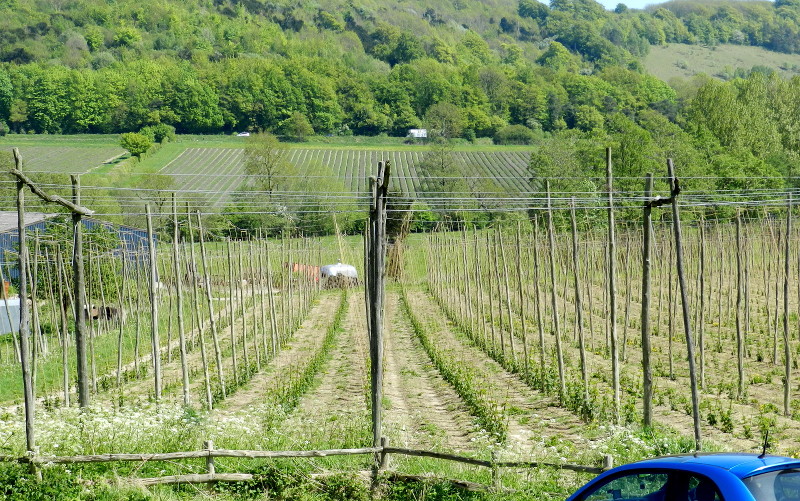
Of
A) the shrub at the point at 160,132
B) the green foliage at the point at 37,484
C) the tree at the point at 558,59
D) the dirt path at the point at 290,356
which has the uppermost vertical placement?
the tree at the point at 558,59

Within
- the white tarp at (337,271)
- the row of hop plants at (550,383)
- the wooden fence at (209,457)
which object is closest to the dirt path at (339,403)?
the wooden fence at (209,457)

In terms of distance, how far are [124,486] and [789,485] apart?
25.1ft

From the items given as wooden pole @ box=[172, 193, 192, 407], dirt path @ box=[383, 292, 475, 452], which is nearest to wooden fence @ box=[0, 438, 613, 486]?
dirt path @ box=[383, 292, 475, 452]

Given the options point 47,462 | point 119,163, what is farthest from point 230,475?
point 119,163

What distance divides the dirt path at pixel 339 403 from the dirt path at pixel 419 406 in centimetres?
53

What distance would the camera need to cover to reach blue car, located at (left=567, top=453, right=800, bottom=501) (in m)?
5.39

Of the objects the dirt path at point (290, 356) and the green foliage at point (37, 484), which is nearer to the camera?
the green foliage at point (37, 484)

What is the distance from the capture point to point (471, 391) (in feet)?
58.1

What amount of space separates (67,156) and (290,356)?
6250cm

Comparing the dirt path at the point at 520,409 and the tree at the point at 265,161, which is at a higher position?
the tree at the point at 265,161

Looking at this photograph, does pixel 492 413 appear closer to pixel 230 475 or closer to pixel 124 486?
pixel 230 475

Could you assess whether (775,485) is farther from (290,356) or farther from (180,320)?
(290,356)

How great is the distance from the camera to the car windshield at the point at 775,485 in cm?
536

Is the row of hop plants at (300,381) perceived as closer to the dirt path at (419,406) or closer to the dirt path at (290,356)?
the dirt path at (290,356)
